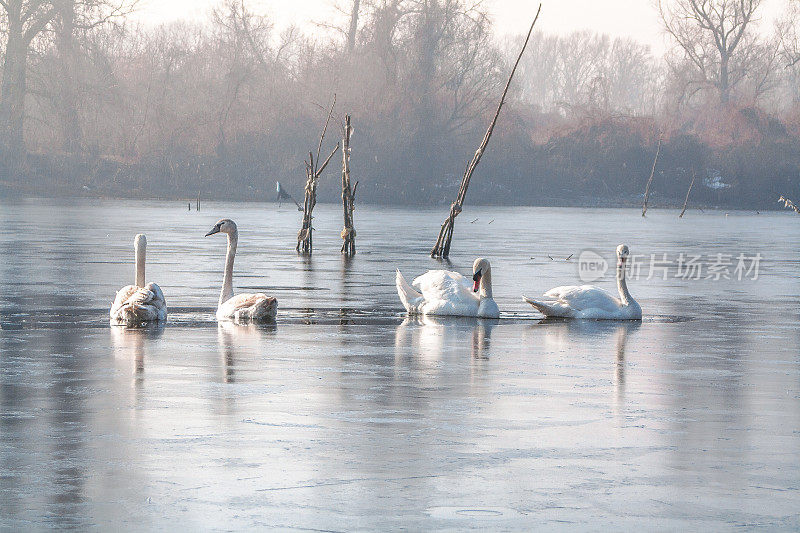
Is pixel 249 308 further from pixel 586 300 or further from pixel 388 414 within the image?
pixel 388 414

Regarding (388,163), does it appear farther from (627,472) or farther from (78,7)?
(627,472)

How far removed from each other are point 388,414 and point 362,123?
63982 mm

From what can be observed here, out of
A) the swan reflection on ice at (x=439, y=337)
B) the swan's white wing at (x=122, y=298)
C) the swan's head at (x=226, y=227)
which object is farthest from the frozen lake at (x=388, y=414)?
the swan's head at (x=226, y=227)

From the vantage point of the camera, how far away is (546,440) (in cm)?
834

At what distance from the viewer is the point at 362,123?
7262cm

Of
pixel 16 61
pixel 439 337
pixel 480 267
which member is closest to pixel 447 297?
pixel 480 267

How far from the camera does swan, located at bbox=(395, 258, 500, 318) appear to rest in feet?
52.7

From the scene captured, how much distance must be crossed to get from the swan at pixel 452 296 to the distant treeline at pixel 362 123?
51.2 meters

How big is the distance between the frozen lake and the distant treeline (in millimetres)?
51241

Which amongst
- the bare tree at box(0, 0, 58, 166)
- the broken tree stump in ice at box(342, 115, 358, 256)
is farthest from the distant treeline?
the broken tree stump in ice at box(342, 115, 358, 256)

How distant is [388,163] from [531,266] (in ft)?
156

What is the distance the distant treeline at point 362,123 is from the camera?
70.6 m

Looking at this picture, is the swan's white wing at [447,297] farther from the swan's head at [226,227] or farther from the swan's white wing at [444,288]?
the swan's head at [226,227]

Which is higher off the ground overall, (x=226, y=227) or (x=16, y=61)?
(x=16, y=61)
